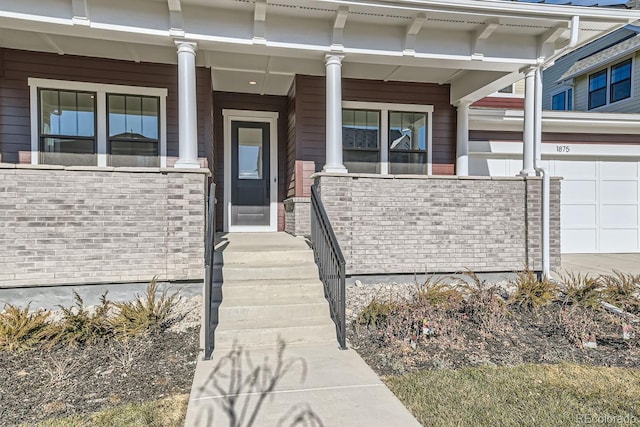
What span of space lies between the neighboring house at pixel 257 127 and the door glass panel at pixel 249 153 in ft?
0.09

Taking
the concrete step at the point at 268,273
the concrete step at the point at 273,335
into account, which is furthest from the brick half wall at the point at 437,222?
the concrete step at the point at 273,335

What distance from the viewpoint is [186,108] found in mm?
5094

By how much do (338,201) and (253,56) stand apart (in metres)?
2.64

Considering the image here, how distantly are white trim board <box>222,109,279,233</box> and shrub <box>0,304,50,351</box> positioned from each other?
3866 mm

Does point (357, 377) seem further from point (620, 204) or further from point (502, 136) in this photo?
point (620, 204)

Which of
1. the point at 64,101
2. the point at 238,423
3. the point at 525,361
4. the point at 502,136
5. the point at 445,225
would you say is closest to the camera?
the point at 238,423

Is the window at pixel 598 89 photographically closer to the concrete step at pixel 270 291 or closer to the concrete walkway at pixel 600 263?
the concrete walkway at pixel 600 263

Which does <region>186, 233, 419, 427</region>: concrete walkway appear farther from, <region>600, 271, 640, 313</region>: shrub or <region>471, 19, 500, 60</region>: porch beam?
<region>471, 19, 500, 60</region>: porch beam

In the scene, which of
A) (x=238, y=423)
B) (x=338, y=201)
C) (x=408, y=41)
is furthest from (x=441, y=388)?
(x=408, y=41)

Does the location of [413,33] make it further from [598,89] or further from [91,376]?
[598,89]

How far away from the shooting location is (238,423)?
2582mm

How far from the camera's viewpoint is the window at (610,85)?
469 inches

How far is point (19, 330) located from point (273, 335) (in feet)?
7.94

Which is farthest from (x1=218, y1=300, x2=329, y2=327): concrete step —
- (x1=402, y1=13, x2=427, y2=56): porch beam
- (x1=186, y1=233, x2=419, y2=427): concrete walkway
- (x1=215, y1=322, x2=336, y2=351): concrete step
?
(x1=402, y1=13, x2=427, y2=56): porch beam
